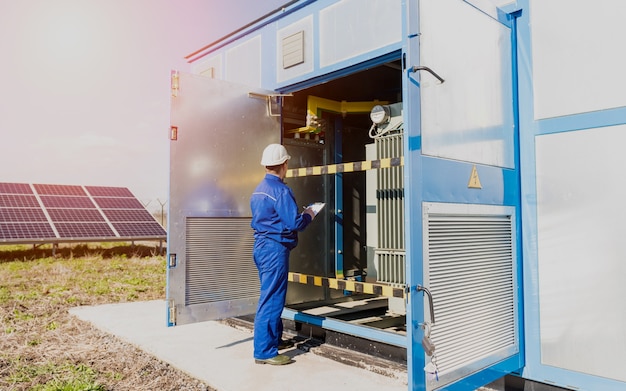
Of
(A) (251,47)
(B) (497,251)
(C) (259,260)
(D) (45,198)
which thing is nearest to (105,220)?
(D) (45,198)

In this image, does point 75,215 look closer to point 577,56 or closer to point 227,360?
point 227,360

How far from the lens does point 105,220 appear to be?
12.9 metres

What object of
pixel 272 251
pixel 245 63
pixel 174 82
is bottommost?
pixel 272 251

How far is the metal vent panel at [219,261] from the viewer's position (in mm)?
4062

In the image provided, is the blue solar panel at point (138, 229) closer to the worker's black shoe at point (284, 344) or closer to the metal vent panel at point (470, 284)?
the worker's black shoe at point (284, 344)

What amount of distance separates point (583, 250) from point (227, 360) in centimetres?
281

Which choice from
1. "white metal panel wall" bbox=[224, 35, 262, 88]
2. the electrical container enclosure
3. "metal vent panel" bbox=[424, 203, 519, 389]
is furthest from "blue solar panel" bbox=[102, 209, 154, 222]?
"metal vent panel" bbox=[424, 203, 519, 389]

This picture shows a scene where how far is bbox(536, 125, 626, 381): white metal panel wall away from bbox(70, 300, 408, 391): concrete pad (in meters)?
1.14

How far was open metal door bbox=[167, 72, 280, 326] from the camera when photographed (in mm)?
3943

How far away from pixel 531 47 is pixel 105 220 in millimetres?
12164

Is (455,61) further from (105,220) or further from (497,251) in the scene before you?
(105,220)

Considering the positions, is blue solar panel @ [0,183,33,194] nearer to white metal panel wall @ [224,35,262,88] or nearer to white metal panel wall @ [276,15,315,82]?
white metal panel wall @ [224,35,262,88]

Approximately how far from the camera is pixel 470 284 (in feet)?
8.87

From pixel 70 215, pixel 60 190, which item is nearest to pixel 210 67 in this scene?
pixel 70 215
